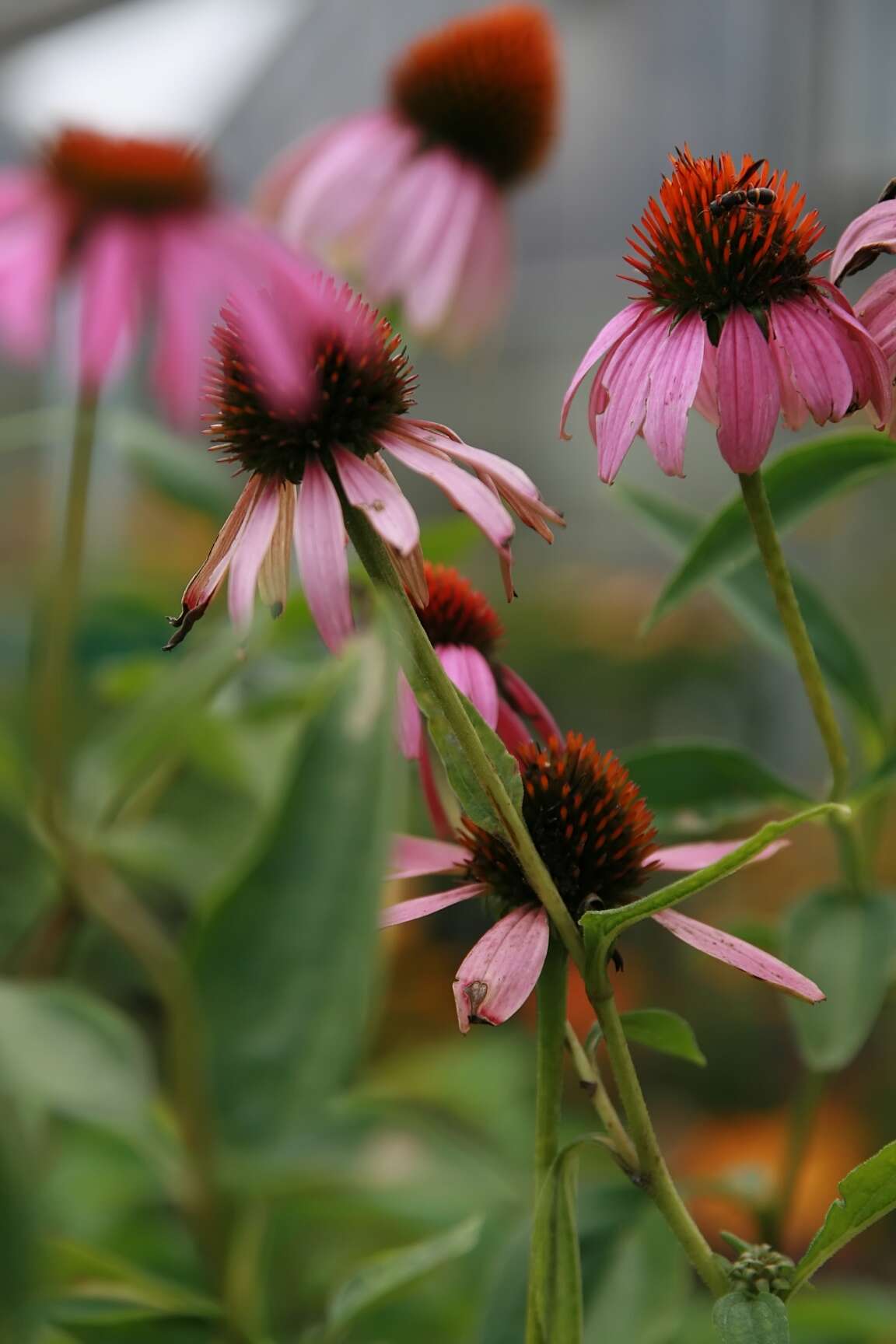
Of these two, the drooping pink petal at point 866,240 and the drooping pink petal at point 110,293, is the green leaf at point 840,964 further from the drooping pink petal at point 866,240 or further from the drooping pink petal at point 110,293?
the drooping pink petal at point 110,293

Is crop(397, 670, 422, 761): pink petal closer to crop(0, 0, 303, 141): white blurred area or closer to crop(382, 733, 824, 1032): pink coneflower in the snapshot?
crop(382, 733, 824, 1032): pink coneflower

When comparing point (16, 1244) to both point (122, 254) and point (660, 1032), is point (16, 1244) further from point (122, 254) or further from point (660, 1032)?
point (122, 254)

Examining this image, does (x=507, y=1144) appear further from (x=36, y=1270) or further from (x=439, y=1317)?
(x=36, y=1270)

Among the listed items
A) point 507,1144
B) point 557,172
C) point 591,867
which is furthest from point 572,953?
point 557,172

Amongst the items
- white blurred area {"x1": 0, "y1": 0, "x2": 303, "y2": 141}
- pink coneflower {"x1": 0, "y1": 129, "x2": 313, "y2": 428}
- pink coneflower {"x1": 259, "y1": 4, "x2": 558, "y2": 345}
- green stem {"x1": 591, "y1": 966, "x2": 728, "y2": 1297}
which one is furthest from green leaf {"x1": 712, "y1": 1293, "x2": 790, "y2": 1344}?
white blurred area {"x1": 0, "y1": 0, "x2": 303, "y2": 141}

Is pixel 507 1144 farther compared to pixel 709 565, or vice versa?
pixel 507 1144

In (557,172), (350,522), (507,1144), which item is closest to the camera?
(350,522)
